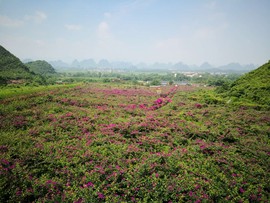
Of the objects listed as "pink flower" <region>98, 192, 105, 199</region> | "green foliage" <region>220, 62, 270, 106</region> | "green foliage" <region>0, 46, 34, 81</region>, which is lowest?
"pink flower" <region>98, 192, 105, 199</region>

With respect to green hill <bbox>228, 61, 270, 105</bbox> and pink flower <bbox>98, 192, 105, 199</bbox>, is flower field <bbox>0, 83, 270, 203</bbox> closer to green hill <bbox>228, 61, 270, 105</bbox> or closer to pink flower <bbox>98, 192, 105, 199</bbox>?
pink flower <bbox>98, 192, 105, 199</bbox>

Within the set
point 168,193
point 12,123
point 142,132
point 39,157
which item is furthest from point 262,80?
point 12,123

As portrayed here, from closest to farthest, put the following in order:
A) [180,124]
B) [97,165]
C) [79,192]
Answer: [79,192] < [97,165] < [180,124]

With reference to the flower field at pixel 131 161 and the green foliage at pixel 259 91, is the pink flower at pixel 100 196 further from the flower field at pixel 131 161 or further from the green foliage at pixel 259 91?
the green foliage at pixel 259 91

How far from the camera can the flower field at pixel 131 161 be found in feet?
15.8

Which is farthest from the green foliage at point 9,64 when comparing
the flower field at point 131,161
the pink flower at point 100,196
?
the pink flower at point 100,196

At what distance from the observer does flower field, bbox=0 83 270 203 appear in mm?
4805

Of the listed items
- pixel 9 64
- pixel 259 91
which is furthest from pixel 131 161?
pixel 9 64

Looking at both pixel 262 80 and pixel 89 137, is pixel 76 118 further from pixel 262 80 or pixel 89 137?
pixel 262 80

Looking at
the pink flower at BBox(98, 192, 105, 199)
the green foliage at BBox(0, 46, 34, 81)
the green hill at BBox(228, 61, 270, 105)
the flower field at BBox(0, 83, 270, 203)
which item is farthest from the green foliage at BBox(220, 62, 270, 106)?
the green foliage at BBox(0, 46, 34, 81)

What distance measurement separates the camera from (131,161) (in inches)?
251

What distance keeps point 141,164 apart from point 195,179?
2.08 m

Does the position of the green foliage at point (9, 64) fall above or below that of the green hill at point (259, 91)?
above

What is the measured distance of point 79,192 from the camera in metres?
4.68
